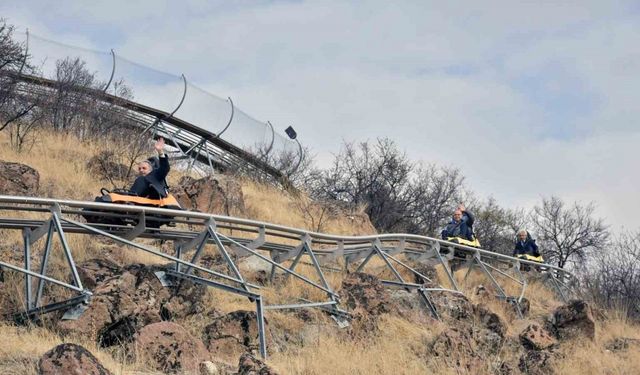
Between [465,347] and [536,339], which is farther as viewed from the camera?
[536,339]

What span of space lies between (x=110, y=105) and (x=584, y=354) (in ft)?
56.2

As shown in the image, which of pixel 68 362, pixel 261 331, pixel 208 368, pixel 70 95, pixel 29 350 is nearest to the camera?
pixel 68 362

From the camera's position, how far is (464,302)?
666 inches

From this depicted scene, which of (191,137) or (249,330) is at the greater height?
(191,137)

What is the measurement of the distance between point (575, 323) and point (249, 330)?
7.34 meters

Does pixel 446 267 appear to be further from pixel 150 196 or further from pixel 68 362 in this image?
pixel 68 362

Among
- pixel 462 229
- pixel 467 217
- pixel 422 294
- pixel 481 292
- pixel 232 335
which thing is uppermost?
pixel 467 217

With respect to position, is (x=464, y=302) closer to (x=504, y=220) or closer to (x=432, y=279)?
(x=432, y=279)

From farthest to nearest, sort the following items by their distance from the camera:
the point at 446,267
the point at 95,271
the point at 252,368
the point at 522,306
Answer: the point at 522,306 < the point at 446,267 < the point at 95,271 < the point at 252,368

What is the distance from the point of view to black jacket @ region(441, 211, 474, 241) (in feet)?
70.6

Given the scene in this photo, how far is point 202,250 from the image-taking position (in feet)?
48.7

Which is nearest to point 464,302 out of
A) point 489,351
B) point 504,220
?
point 489,351

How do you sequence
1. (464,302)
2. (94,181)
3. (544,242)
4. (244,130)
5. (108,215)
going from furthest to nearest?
(544,242)
(244,130)
(94,181)
(464,302)
(108,215)

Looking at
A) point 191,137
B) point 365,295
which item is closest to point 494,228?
point 191,137
